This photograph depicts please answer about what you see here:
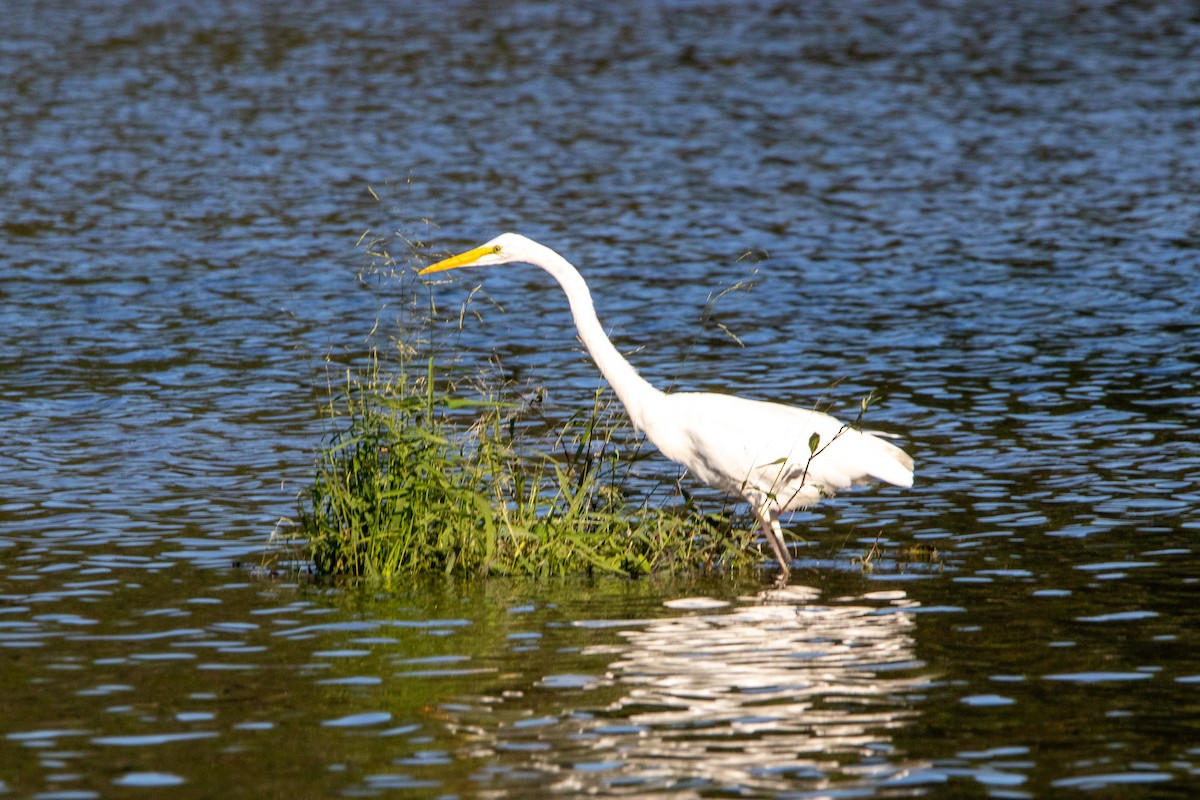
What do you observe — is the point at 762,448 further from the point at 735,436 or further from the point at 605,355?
the point at 605,355

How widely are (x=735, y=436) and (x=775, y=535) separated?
0.60m

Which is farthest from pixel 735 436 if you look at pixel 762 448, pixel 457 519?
pixel 457 519

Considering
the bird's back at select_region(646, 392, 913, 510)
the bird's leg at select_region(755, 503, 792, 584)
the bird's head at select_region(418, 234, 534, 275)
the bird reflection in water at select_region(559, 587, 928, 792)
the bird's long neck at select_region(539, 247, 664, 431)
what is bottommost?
the bird reflection in water at select_region(559, 587, 928, 792)

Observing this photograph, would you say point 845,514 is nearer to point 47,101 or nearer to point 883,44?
point 47,101

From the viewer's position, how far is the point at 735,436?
407 inches

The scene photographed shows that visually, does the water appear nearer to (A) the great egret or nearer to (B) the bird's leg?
(B) the bird's leg

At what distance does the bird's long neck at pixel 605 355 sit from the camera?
1046 cm

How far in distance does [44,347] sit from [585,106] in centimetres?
1669

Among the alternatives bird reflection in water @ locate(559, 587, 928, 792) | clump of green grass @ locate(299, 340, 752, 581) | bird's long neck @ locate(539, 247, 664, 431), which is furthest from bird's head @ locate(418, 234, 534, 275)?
bird reflection in water @ locate(559, 587, 928, 792)

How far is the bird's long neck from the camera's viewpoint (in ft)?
34.3

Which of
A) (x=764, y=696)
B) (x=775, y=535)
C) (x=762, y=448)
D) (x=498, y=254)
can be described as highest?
(x=498, y=254)

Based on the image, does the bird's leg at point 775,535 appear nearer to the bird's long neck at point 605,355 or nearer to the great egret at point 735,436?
the great egret at point 735,436

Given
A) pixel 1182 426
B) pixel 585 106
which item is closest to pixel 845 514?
pixel 1182 426

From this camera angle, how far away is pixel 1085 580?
9.92 metres
